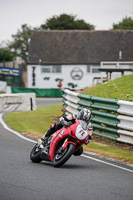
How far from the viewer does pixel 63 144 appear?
28.8ft

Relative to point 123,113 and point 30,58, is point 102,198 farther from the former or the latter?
point 30,58

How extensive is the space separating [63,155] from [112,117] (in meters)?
4.16

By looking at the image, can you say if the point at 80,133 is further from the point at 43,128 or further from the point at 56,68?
the point at 56,68

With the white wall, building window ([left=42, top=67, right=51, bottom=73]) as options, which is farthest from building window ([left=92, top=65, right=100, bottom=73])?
building window ([left=42, top=67, right=51, bottom=73])

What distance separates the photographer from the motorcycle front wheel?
859cm

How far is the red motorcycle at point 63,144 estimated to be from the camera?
870 cm

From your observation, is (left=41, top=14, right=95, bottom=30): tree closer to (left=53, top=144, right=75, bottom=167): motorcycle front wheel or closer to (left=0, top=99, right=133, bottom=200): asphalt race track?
(left=0, top=99, right=133, bottom=200): asphalt race track

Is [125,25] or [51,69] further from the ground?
[125,25]

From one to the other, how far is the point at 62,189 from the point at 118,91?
1030cm

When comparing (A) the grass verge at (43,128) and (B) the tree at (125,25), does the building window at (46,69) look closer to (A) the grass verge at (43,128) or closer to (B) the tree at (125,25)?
(B) the tree at (125,25)

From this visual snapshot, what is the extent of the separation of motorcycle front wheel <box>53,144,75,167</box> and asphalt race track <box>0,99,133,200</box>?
0.13 m

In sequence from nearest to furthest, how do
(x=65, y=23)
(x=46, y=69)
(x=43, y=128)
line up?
1. (x=43, y=128)
2. (x=46, y=69)
3. (x=65, y=23)

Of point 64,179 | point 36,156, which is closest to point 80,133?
point 36,156

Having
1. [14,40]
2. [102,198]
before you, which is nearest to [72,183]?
[102,198]
